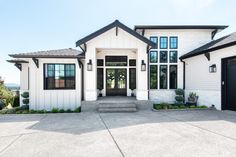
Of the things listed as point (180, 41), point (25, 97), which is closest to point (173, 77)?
point (180, 41)

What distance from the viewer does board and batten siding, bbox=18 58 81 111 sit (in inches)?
372

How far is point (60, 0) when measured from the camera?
33.3ft

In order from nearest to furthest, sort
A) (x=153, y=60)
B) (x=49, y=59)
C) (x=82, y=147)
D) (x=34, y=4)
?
(x=82, y=147) < (x=49, y=59) < (x=34, y=4) < (x=153, y=60)

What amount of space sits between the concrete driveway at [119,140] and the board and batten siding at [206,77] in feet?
11.2

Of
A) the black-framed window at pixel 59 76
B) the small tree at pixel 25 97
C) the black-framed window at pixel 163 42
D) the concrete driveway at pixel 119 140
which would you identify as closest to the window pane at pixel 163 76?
the black-framed window at pixel 163 42

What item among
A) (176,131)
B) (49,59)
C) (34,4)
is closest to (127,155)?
(176,131)

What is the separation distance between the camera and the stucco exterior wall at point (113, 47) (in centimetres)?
912

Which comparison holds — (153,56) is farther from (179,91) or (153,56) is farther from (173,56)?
→ (179,91)

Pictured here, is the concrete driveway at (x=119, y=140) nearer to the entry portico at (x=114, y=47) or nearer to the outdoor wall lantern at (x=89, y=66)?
the entry portico at (x=114, y=47)

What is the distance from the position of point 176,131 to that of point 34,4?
10785mm

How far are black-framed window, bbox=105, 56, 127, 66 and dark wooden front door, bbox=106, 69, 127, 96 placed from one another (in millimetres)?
437

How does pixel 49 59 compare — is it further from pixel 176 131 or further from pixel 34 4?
pixel 176 131

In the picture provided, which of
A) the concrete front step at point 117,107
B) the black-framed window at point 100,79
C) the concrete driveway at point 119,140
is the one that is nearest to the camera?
the concrete driveway at point 119,140

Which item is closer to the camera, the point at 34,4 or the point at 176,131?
the point at 176,131
